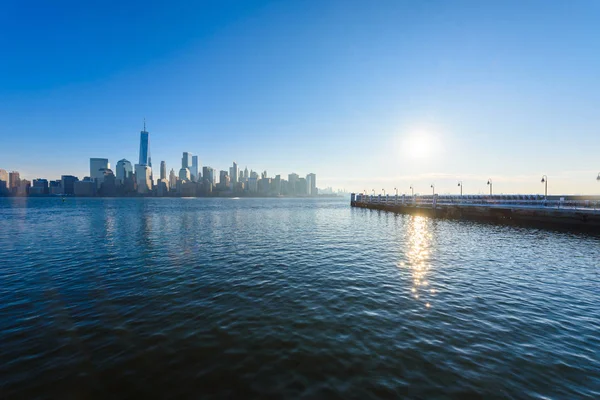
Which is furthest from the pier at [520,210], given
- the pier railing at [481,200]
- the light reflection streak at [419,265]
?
the light reflection streak at [419,265]

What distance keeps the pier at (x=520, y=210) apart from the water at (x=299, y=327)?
77.2 ft

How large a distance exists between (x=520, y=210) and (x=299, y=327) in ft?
175

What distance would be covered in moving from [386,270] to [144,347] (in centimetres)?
1477

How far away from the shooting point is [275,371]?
23.6 feet

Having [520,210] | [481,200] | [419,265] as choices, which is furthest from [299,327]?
[481,200]

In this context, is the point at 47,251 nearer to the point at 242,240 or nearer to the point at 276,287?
the point at 242,240

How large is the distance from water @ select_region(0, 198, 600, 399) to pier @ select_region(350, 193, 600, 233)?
23.5 metres

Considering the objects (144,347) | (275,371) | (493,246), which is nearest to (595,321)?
(275,371)

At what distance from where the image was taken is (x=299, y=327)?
379 inches

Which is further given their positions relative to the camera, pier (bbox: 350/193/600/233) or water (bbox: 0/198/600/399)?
pier (bbox: 350/193/600/233)

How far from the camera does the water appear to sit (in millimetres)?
6742

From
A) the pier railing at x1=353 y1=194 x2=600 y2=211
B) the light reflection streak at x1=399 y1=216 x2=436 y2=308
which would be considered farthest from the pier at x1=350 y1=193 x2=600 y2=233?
the light reflection streak at x1=399 y1=216 x2=436 y2=308

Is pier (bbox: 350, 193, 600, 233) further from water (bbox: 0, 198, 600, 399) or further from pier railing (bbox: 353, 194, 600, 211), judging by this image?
water (bbox: 0, 198, 600, 399)

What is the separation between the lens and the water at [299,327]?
6.74 m
